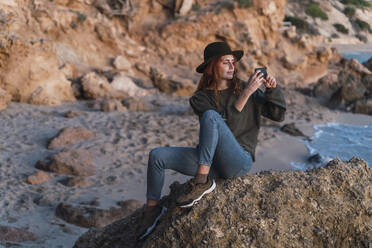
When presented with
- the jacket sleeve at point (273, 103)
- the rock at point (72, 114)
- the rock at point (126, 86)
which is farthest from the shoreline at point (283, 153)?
the rock at point (126, 86)

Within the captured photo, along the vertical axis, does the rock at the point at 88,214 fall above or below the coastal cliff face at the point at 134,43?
below

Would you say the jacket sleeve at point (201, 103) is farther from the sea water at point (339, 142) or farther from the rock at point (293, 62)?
the rock at point (293, 62)

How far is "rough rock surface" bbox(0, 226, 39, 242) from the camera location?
11.1ft

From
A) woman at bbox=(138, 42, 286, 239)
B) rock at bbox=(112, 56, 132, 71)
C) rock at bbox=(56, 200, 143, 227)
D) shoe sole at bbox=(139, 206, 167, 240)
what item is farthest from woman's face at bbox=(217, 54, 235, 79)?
rock at bbox=(112, 56, 132, 71)

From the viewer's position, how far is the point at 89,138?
21.2 feet

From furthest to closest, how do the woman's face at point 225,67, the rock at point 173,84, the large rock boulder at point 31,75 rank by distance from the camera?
the rock at point 173,84 → the large rock boulder at point 31,75 → the woman's face at point 225,67

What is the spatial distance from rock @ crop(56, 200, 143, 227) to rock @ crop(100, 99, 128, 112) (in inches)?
164

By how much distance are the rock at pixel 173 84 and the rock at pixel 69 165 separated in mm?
5355

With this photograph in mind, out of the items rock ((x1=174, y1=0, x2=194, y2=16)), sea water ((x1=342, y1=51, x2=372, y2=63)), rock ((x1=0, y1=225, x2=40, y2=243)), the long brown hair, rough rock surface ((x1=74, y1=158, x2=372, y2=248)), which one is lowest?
rock ((x1=0, y1=225, x2=40, y2=243))

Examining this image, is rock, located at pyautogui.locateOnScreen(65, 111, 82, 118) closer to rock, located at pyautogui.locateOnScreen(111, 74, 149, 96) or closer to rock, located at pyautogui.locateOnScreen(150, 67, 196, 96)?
rock, located at pyautogui.locateOnScreen(111, 74, 149, 96)

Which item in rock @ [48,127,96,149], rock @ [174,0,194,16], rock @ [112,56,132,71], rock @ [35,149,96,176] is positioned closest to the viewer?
rock @ [35,149,96,176]

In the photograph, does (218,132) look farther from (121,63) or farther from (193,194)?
(121,63)

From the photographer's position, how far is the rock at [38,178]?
4.81 m

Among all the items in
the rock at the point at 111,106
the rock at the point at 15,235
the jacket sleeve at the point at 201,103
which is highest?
the jacket sleeve at the point at 201,103
